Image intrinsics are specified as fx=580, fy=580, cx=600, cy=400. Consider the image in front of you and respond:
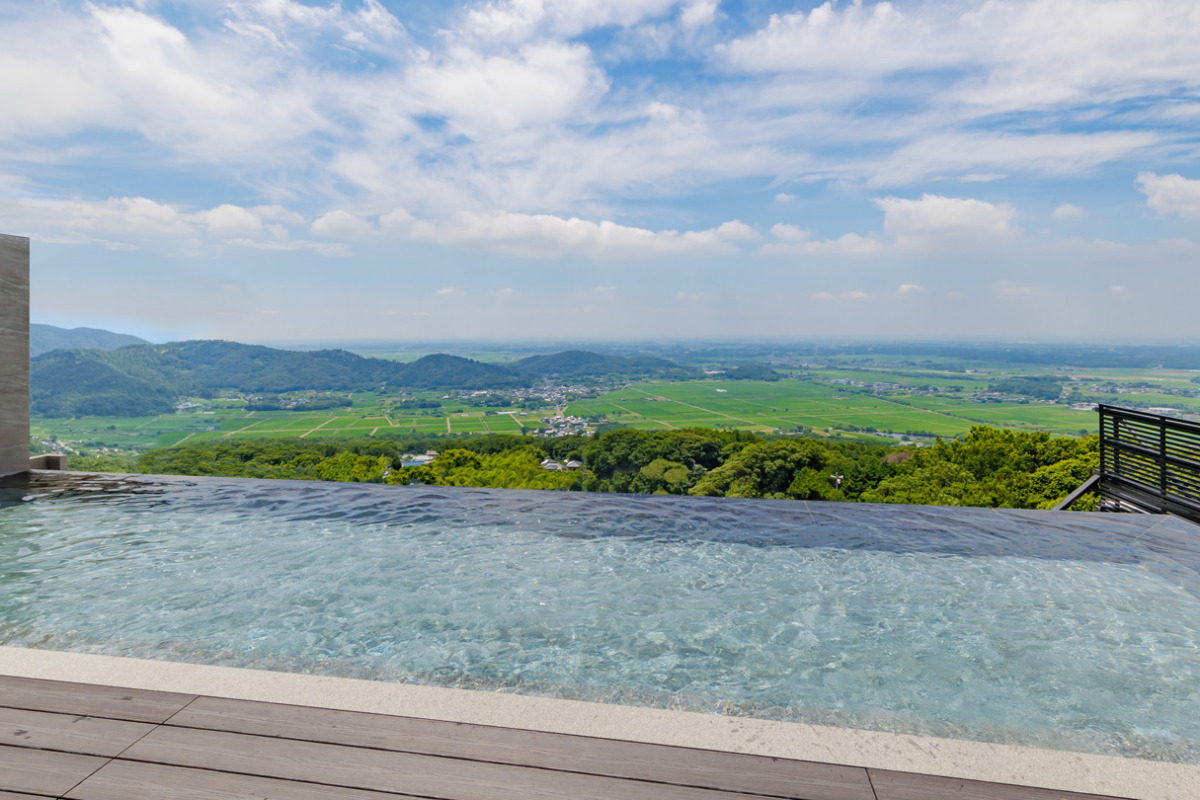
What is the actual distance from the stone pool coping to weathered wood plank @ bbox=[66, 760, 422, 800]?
33 centimetres

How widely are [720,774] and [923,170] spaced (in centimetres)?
Answer: 2887

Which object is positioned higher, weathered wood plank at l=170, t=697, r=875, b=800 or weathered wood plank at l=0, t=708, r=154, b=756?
weathered wood plank at l=0, t=708, r=154, b=756

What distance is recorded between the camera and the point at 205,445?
2566cm

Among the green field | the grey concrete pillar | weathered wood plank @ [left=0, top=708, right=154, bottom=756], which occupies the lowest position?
the green field

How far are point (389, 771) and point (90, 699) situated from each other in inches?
40.4

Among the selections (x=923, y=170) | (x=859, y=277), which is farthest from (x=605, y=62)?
(x=859, y=277)

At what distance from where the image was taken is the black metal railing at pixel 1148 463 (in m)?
4.51

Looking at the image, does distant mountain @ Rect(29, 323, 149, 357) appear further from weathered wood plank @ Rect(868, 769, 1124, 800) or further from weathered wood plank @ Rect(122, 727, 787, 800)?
weathered wood plank @ Rect(868, 769, 1124, 800)

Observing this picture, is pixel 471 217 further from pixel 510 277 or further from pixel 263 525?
pixel 263 525

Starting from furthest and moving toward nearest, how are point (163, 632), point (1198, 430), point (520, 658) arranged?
point (1198, 430) → point (163, 632) → point (520, 658)

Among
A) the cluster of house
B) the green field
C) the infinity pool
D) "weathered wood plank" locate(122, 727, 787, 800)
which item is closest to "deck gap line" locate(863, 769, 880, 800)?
"weathered wood plank" locate(122, 727, 787, 800)

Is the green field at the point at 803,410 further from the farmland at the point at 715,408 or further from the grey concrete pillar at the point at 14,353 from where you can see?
the grey concrete pillar at the point at 14,353

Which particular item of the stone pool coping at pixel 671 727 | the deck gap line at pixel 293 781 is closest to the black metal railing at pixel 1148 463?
the stone pool coping at pixel 671 727

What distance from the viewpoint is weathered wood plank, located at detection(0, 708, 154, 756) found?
1.45 m
